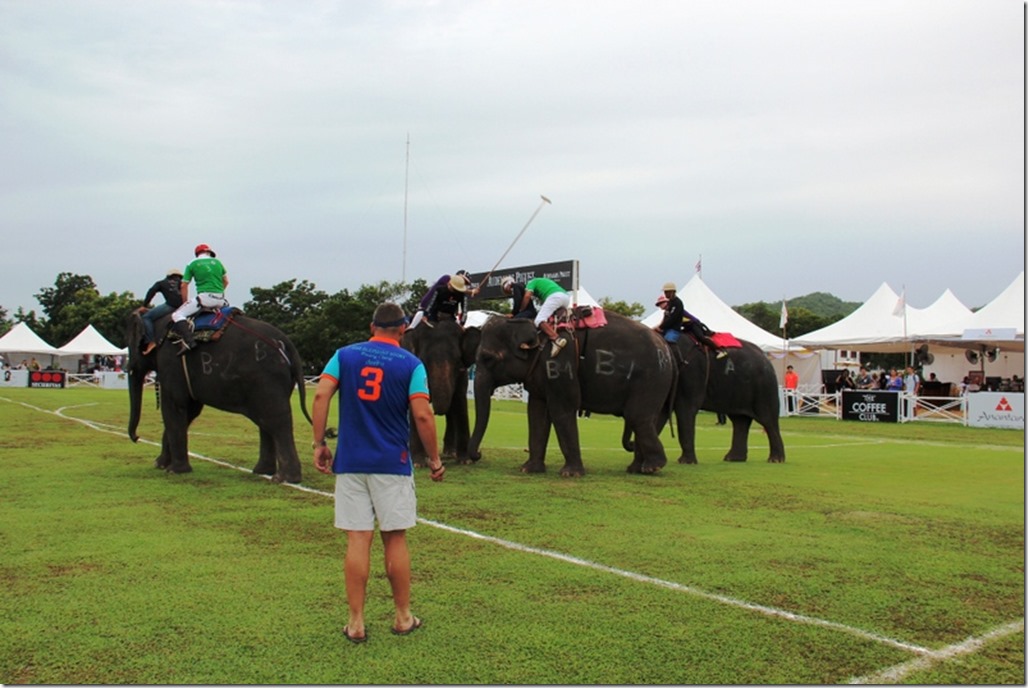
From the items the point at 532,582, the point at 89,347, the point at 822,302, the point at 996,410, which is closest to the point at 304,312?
the point at 89,347

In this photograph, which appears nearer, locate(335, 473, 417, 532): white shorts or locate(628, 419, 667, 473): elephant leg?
locate(335, 473, 417, 532): white shorts

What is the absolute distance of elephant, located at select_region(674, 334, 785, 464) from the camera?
1420cm

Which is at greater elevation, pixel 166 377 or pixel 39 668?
pixel 166 377

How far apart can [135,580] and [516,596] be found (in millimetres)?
2596

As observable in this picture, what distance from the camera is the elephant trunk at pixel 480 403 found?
1240 cm

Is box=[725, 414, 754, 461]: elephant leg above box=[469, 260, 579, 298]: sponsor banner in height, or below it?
below

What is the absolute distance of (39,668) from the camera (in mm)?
4352

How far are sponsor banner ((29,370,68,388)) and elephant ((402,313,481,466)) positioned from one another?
134ft

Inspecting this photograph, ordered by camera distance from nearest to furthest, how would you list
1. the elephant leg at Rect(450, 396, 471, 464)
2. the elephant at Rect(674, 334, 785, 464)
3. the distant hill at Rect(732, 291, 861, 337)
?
the elephant leg at Rect(450, 396, 471, 464) < the elephant at Rect(674, 334, 785, 464) < the distant hill at Rect(732, 291, 861, 337)

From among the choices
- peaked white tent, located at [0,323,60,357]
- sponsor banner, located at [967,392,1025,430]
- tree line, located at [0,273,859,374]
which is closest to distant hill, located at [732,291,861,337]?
tree line, located at [0,273,859,374]

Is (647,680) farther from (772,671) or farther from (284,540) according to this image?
(284,540)

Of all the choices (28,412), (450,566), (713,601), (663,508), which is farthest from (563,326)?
(28,412)

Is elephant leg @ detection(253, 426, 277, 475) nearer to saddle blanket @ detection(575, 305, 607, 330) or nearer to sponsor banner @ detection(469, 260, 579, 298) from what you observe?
saddle blanket @ detection(575, 305, 607, 330)

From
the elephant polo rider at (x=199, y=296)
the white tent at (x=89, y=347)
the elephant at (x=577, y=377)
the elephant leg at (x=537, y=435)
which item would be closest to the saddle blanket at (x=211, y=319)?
the elephant polo rider at (x=199, y=296)
